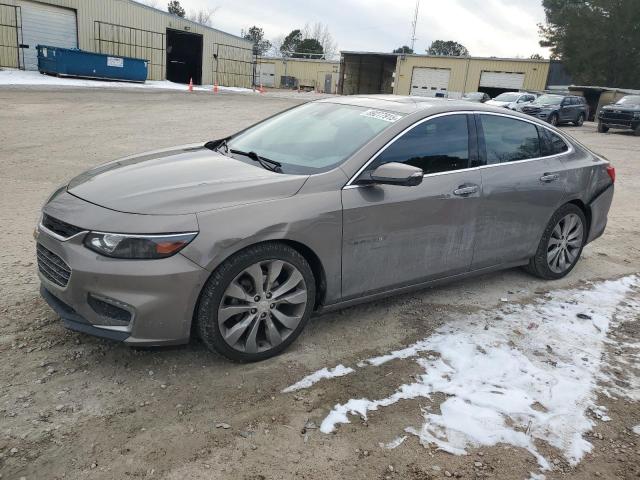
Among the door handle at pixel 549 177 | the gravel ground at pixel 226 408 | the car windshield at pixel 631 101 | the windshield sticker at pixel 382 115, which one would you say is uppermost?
the car windshield at pixel 631 101

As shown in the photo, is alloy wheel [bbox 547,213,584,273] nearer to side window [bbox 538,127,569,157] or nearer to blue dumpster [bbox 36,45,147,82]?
side window [bbox 538,127,569,157]

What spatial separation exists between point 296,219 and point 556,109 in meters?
24.5

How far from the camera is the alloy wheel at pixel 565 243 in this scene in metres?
5.02

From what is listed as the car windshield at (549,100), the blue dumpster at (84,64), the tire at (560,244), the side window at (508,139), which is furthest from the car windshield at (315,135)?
the blue dumpster at (84,64)

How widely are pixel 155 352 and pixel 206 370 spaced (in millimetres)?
395

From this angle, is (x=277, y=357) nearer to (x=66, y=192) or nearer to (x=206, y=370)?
(x=206, y=370)

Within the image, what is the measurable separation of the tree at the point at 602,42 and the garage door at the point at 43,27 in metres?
38.9

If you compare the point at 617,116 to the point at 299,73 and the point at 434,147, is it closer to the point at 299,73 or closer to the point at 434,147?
the point at 434,147

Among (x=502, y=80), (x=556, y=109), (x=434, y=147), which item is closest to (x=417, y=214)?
(x=434, y=147)

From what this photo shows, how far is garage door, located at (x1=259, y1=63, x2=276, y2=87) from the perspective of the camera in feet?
208

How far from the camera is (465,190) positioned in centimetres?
411

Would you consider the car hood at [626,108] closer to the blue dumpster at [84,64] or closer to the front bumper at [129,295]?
the front bumper at [129,295]

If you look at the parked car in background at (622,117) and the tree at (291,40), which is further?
the tree at (291,40)

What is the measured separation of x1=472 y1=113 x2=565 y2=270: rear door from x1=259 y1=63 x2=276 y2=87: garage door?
200 ft
